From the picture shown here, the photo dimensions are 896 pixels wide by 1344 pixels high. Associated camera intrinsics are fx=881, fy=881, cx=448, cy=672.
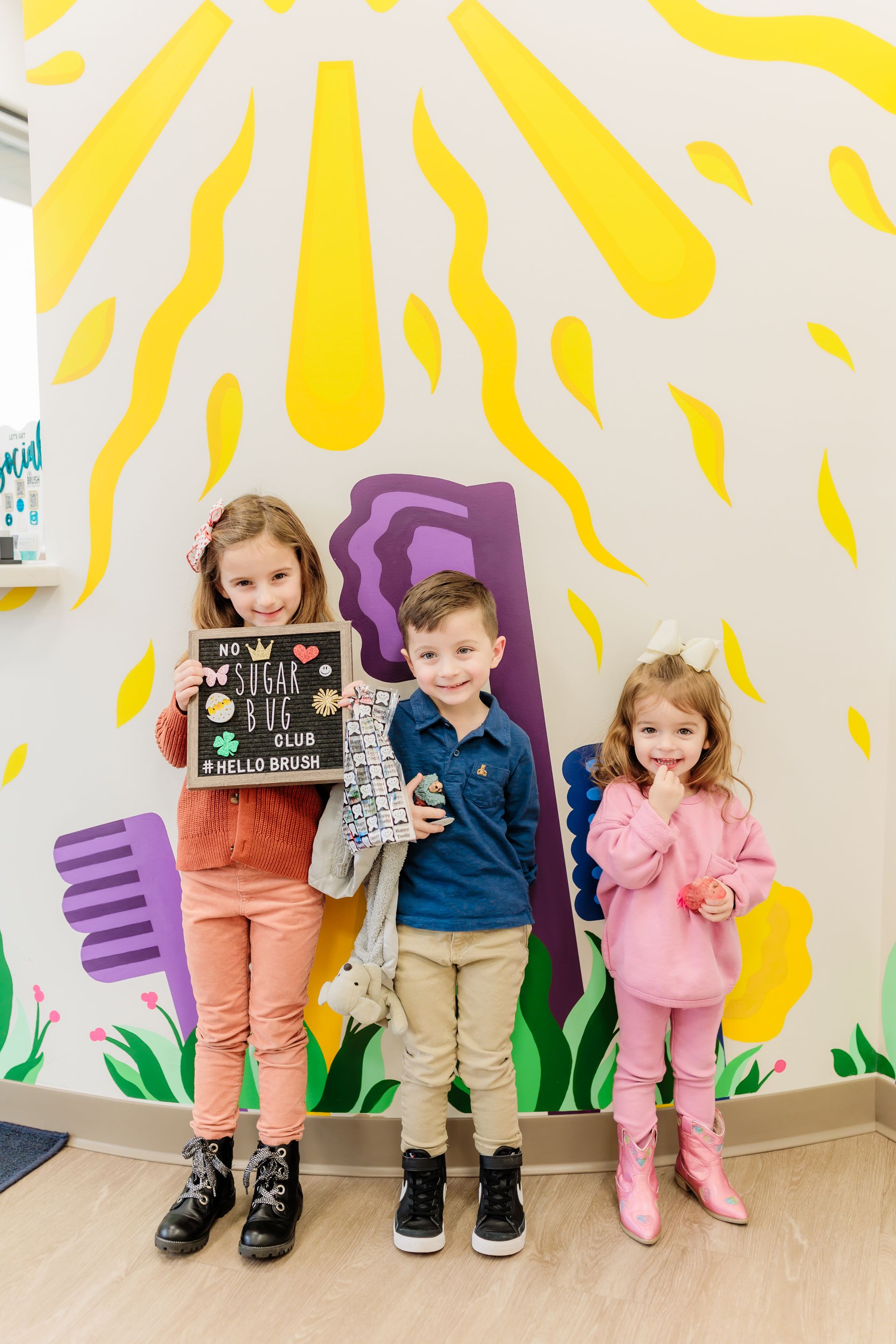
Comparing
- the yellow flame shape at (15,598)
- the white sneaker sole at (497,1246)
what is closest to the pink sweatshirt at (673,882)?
the white sneaker sole at (497,1246)

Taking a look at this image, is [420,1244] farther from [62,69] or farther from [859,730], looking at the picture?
[62,69]

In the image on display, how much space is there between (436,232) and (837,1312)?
6.93 ft

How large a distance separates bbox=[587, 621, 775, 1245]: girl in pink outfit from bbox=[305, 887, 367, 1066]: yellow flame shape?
0.52 meters

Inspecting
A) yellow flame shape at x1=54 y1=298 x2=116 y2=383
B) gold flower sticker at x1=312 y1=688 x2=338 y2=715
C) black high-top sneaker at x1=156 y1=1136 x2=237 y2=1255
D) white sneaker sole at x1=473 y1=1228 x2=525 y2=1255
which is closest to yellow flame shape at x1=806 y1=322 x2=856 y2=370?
gold flower sticker at x1=312 y1=688 x2=338 y2=715

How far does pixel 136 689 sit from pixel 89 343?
2.42 feet

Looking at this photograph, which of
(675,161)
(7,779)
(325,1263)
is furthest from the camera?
(7,779)

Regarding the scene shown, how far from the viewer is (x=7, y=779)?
6.57 ft

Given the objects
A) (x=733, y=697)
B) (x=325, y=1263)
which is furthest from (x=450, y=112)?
(x=325, y=1263)

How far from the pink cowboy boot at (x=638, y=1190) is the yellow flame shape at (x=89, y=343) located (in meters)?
1.94

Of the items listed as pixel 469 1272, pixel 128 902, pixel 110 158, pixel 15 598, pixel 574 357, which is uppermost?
pixel 110 158

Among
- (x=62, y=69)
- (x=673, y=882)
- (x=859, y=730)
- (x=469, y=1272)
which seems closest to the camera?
(x=469, y=1272)

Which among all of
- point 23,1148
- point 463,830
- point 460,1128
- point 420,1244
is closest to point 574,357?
point 463,830

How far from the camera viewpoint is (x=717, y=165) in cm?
176

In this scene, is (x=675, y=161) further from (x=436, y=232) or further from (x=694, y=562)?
(x=694, y=562)
